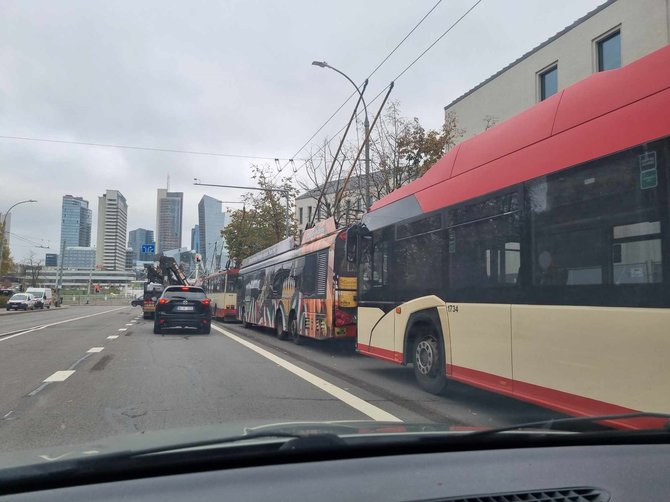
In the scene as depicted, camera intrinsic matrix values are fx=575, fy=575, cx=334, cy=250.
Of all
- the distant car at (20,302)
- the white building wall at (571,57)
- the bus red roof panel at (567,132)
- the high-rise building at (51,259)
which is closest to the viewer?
the bus red roof panel at (567,132)

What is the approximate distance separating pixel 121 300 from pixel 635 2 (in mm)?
90726

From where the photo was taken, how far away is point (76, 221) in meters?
119

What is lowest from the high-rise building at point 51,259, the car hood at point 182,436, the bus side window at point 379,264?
the car hood at point 182,436

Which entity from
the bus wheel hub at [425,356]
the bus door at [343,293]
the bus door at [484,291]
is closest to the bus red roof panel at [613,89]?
the bus door at [484,291]

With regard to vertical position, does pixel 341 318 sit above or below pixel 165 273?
below

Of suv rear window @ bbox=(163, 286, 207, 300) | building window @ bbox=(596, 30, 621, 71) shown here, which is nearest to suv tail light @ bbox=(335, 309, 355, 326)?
suv rear window @ bbox=(163, 286, 207, 300)

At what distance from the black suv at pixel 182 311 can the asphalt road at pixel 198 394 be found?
17.9ft

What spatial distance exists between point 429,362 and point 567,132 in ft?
12.4

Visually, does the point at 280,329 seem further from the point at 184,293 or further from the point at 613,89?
the point at 613,89

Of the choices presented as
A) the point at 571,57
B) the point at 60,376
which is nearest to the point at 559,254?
the point at 60,376

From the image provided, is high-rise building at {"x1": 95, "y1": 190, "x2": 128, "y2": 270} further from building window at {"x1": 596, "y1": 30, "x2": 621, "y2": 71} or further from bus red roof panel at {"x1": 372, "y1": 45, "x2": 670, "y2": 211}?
bus red roof panel at {"x1": 372, "y1": 45, "x2": 670, "y2": 211}

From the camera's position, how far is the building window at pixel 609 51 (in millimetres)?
19547

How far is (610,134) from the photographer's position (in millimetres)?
4879

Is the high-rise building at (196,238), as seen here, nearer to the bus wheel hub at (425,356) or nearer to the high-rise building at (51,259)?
the high-rise building at (51,259)
